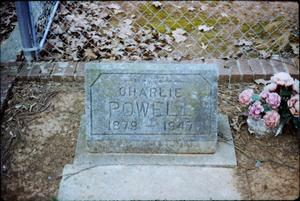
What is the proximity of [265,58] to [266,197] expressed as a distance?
177 cm

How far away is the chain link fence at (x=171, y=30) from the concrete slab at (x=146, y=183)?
59.9 inches

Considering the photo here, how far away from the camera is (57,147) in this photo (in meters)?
3.41

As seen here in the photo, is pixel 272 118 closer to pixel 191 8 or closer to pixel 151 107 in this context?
pixel 151 107

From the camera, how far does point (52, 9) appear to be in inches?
198

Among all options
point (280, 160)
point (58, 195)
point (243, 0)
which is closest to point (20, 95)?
point (58, 195)

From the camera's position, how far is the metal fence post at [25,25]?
3.99 m

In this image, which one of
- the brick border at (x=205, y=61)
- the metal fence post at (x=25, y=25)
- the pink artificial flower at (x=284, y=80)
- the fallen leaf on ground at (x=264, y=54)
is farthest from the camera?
the fallen leaf on ground at (x=264, y=54)

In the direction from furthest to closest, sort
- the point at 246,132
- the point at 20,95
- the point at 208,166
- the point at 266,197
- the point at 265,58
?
the point at 265,58 → the point at 20,95 → the point at 246,132 → the point at 208,166 → the point at 266,197

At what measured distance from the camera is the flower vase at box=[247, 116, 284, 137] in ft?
11.3

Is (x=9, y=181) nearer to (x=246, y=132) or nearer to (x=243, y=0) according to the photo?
(x=246, y=132)

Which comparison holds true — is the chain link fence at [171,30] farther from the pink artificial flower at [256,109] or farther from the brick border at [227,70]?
the pink artificial flower at [256,109]

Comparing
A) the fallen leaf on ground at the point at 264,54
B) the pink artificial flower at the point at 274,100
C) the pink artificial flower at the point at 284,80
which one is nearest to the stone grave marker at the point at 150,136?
the pink artificial flower at the point at 274,100

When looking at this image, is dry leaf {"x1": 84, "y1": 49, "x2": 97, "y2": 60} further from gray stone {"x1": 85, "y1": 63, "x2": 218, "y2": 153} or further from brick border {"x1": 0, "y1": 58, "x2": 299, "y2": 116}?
gray stone {"x1": 85, "y1": 63, "x2": 218, "y2": 153}

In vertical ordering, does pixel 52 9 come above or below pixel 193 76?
below
